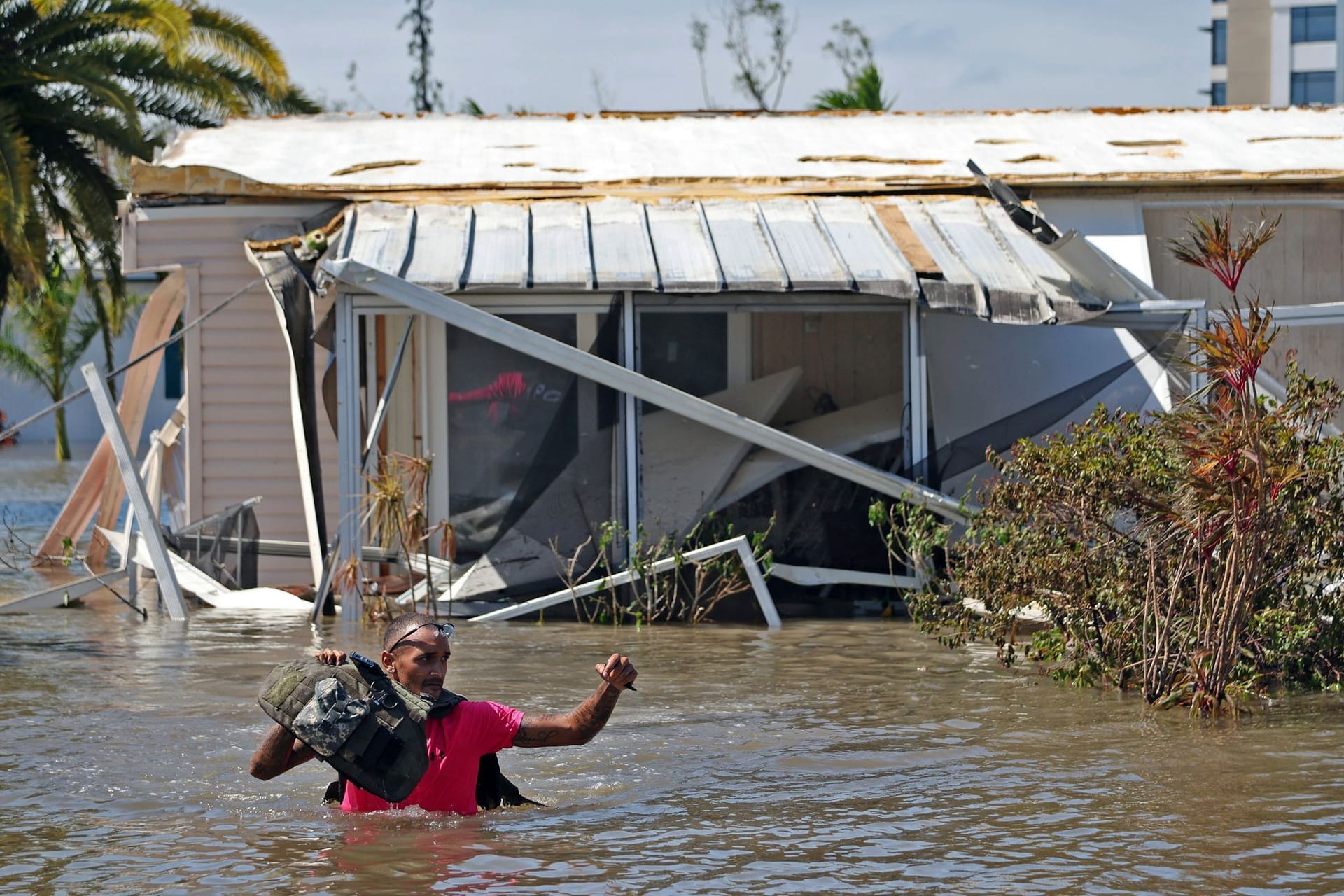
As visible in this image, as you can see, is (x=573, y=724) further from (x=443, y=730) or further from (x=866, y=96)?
(x=866, y=96)

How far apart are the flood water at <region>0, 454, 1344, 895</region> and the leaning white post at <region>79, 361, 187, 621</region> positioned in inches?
62.7

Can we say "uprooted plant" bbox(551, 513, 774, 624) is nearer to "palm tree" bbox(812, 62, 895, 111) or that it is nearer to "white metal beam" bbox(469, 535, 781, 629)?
"white metal beam" bbox(469, 535, 781, 629)

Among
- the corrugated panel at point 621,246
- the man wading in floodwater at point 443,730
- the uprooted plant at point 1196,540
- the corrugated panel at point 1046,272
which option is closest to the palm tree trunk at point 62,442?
the corrugated panel at point 621,246

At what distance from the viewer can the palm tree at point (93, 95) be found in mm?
18125

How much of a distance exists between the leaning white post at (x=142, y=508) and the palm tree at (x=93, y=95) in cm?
612

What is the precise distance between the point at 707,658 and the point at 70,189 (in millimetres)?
12660

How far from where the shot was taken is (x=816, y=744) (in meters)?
7.75

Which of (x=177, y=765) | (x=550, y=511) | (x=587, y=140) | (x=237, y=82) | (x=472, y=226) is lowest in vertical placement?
(x=177, y=765)

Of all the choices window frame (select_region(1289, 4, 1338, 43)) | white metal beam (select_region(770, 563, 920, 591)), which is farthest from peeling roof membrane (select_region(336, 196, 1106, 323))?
window frame (select_region(1289, 4, 1338, 43))

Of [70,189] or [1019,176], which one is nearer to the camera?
[1019,176]

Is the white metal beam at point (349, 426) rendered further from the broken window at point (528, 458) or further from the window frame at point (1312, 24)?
the window frame at point (1312, 24)

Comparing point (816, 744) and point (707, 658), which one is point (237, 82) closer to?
point (707, 658)

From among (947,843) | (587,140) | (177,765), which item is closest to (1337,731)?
(947,843)

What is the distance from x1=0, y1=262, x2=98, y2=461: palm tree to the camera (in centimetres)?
3425
